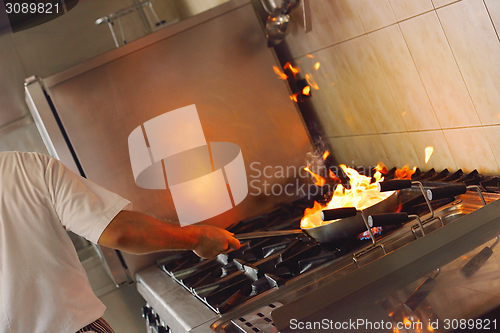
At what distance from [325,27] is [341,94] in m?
0.26

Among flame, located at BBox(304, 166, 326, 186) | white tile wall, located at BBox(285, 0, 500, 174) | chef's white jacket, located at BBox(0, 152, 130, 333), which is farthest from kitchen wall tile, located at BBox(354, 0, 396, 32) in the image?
chef's white jacket, located at BBox(0, 152, 130, 333)

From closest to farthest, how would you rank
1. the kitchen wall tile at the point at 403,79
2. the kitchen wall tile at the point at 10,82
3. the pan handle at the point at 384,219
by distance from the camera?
the pan handle at the point at 384,219 < the kitchen wall tile at the point at 403,79 < the kitchen wall tile at the point at 10,82

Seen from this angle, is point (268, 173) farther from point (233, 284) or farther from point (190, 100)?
point (233, 284)

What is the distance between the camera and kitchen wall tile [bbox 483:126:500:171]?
41.9 inches

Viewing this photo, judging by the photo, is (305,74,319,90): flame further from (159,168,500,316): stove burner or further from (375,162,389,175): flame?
(159,168,500,316): stove burner

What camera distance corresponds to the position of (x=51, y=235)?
985 mm

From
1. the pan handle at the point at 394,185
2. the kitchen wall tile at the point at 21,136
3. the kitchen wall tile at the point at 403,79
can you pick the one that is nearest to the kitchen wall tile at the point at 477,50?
the kitchen wall tile at the point at 403,79

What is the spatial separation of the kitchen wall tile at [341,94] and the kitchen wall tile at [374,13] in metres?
0.20

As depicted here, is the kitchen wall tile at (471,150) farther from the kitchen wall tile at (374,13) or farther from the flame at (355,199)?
the kitchen wall tile at (374,13)

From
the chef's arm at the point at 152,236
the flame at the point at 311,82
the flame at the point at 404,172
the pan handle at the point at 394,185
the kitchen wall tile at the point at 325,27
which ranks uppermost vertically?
the kitchen wall tile at the point at 325,27

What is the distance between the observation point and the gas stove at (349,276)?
0.71 m

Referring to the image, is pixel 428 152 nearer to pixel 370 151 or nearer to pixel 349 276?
pixel 370 151

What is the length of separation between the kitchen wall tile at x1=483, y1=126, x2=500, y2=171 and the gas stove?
7 cm

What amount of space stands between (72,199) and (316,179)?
103 cm
